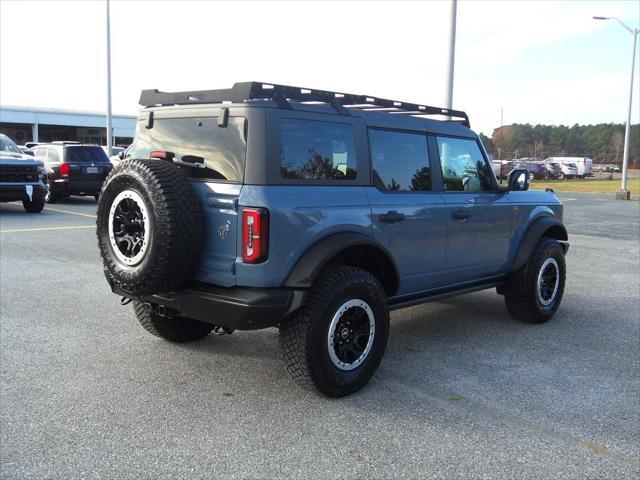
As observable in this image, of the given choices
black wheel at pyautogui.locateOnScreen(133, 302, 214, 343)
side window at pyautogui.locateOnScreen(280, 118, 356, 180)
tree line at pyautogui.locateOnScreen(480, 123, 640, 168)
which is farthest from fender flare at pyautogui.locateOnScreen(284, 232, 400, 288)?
tree line at pyautogui.locateOnScreen(480, 123, 640, 168)

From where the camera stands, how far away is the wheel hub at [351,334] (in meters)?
4.17

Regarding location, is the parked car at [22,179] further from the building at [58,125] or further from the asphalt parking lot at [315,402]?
the building at [58,125]

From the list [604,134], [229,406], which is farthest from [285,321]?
[604,134]

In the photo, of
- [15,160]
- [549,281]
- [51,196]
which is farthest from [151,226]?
[51,196]

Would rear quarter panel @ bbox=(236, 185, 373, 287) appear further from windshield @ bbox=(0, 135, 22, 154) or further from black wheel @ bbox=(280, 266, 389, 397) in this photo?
windshield @ bbox=(0, 135, 22, 154)

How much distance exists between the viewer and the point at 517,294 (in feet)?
20.0

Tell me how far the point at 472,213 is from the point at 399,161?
97cm

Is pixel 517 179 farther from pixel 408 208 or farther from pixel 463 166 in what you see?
pixel 408 208

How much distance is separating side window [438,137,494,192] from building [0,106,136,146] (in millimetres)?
65776

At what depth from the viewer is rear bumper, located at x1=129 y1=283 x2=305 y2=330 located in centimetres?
383

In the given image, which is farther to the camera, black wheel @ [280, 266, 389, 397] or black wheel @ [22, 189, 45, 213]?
black wheel @ [22, 189, 45, 213]

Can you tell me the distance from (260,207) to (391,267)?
1.32 m

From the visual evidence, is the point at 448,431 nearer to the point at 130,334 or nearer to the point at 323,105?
the point at 323,105

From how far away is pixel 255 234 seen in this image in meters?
3.81
